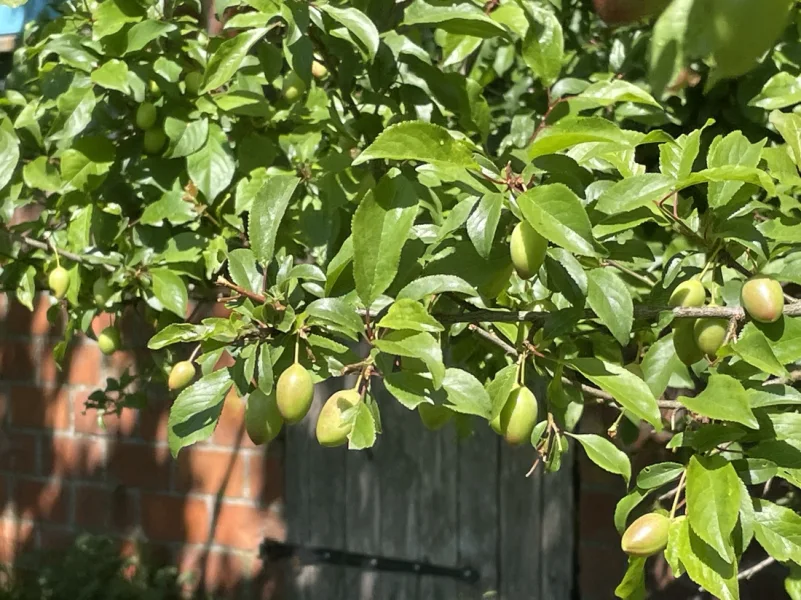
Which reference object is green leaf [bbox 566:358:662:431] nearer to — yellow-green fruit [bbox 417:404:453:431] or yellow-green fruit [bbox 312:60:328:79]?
yellow-green fruit [bbox 417:404:453:431]

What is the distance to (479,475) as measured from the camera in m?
2.10

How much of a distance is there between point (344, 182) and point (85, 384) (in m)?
1.64

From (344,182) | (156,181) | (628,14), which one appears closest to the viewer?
(628,14)

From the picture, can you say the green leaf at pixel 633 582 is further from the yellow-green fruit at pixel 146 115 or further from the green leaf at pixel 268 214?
the yellow-green fruit at pixel 146 115

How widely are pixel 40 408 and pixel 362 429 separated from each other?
2.11 metres

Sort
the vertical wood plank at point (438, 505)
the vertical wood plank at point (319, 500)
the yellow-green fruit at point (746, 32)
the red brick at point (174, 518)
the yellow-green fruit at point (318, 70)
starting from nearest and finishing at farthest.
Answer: the yellow-green fruit at point (746, 32), the yellow-green fruit at point (318, 70), the vertical wood plank at point (438, 505), the vertical wood plank at point (319, 500), the red brick at point (174, 518)

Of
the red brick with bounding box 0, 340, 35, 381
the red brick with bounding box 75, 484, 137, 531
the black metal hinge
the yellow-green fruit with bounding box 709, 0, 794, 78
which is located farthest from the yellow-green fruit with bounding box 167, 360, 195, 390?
the red brick with bounding box 0, 340, 35, 381

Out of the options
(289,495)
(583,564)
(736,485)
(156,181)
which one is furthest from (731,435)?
(289,495)

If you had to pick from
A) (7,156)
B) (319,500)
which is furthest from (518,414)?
(319,500)

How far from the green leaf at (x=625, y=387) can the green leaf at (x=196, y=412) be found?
1.11 ft

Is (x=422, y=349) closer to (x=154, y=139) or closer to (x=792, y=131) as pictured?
(x=792, y=131)

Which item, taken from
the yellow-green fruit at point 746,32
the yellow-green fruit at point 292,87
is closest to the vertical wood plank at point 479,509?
the yellow-green fruit at point 292,87

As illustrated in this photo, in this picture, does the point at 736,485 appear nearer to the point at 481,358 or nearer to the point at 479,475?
the point at 481,358

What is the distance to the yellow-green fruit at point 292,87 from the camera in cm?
119
